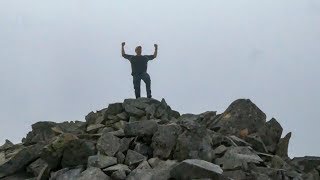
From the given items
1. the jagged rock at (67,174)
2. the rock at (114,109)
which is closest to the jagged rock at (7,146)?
the rock at (114,109)

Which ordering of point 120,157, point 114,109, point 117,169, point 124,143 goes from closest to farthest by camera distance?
point 117,169
point 120,157
point 124,143
point 114,109

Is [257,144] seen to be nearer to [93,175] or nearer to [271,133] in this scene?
[271,133]

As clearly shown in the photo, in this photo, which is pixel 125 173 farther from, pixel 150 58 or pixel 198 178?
pixel 150 58

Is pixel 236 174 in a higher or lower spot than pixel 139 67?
lower

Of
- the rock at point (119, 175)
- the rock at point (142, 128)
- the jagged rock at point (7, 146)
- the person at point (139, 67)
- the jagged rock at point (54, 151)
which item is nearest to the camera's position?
the rock at point (119, 175)

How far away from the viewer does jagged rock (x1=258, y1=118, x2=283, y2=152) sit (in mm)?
22797

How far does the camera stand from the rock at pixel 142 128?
64.3 feet

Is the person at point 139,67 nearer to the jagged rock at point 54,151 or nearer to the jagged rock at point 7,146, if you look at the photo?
the jagged rock at point 54,151

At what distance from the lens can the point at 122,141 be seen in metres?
19.4

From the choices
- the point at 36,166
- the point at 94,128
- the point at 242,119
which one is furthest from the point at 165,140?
the point at 242,119

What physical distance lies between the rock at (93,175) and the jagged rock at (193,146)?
3280mm

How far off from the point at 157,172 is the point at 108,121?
7392 millimetres

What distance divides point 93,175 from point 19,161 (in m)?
4.78

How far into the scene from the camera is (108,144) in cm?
1900
